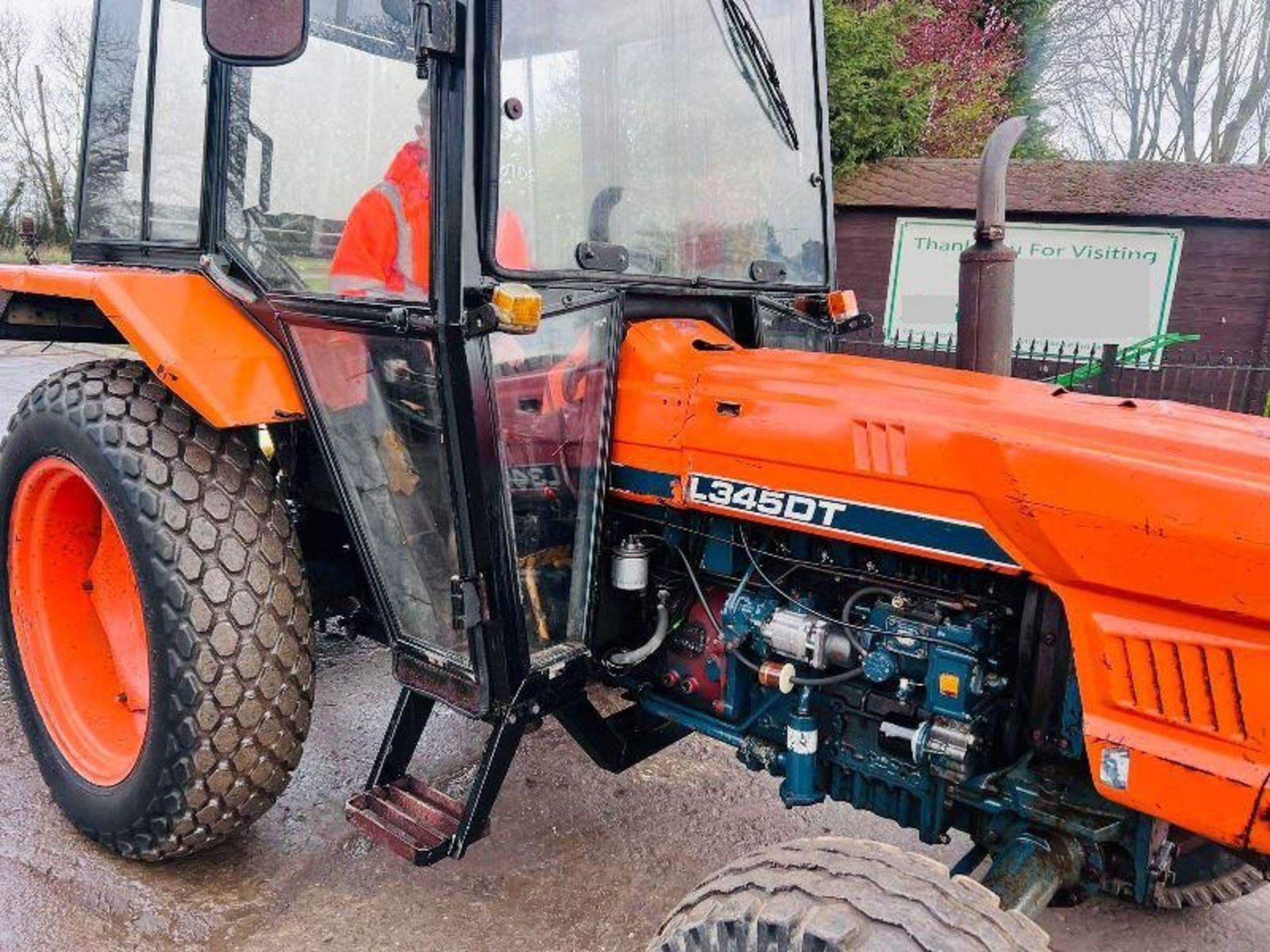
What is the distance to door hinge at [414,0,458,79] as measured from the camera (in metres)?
1.94

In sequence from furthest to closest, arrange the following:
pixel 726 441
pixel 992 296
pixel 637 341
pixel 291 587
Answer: pixel 992 296 < pixel 291 587 < pixel 637 341 < pixel 726 441

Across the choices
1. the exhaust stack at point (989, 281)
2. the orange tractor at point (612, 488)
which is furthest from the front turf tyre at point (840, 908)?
the exhaust stack at point (989, 281)

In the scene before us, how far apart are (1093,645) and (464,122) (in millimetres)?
1479

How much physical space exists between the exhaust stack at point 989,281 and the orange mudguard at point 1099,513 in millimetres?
548

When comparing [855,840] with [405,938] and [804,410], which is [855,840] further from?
[405,938]

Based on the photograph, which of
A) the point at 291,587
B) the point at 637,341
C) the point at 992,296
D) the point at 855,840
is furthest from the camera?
the point at 992,296

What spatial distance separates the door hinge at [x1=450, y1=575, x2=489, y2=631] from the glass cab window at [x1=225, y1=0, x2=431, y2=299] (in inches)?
23.3

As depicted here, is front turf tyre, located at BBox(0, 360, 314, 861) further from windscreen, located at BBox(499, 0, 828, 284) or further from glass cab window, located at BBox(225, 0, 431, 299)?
windscreen, located at BBox(499, 0, 828, 284)

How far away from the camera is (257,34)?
6.25 feet

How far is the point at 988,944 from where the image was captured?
150cm

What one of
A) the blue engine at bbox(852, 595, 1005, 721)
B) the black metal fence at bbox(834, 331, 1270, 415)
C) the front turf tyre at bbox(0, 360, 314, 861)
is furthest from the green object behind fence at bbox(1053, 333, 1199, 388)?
the front turf tyre at bbox(0, 360, 314, 861)

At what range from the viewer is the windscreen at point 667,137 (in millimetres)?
2156

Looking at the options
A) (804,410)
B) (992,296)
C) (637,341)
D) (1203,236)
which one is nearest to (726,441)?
(804,410)

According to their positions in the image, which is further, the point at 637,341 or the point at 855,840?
the point at 637,341
